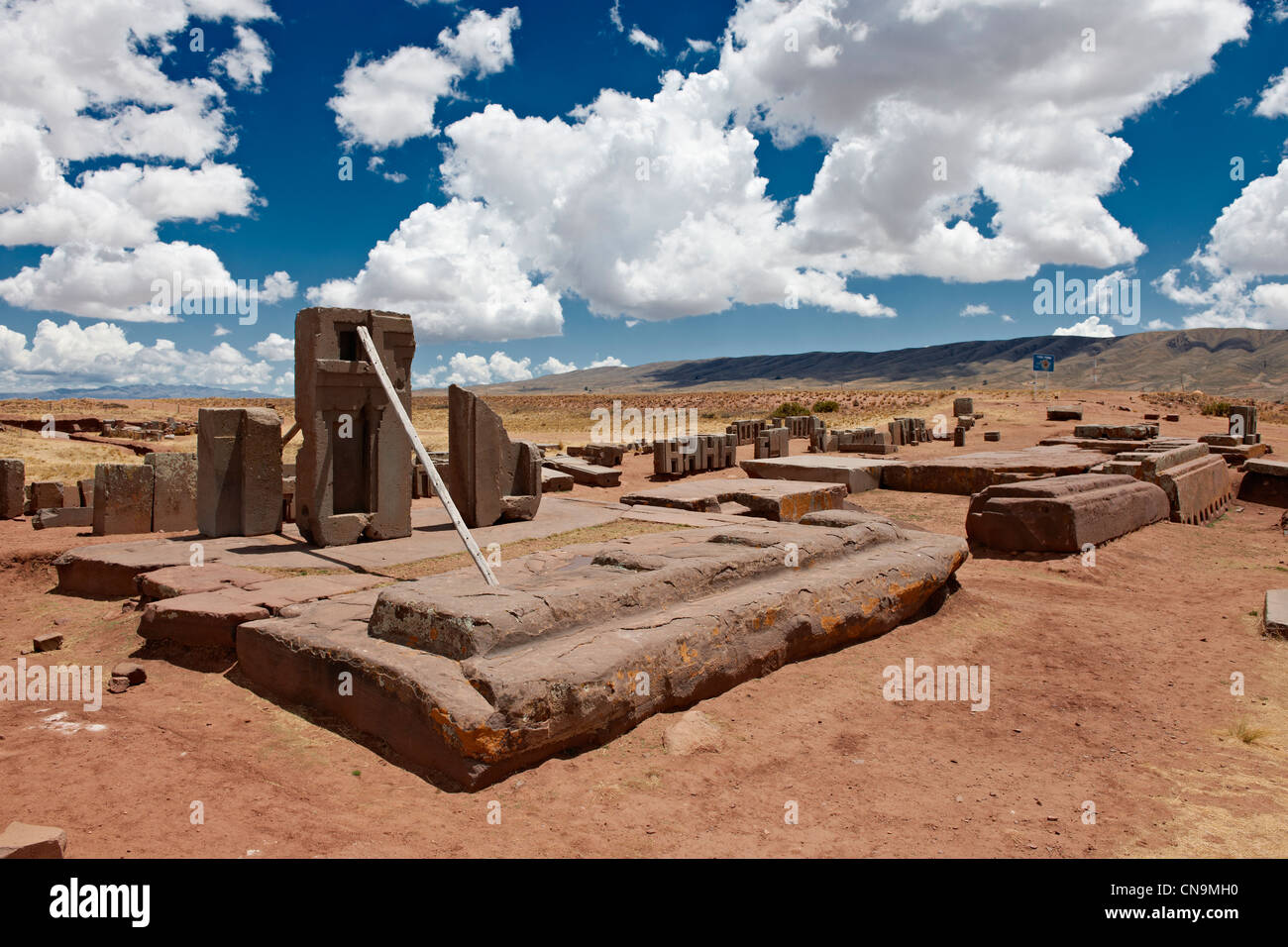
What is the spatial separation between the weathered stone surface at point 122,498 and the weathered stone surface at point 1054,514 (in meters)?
9.64

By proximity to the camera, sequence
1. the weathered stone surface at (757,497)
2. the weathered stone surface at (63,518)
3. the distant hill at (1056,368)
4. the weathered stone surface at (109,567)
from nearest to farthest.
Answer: the weathered stone surface at (109,567)
the weathered stone surface at (757,497)
the weathered stone surface at (63,518)
the distant hill at (1056,368)

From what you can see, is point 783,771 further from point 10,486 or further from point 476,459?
point 10,486

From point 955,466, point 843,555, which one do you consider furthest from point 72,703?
point 955,466

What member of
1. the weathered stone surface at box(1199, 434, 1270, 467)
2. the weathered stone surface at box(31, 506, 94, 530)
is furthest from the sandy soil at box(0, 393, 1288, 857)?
the weathered stone surface at box(1199, 434, 1270, 467)

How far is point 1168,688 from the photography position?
494 centimetres

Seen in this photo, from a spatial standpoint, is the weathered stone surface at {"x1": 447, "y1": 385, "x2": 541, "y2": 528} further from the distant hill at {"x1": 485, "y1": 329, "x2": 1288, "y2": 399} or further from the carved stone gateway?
the distant hill at {"x1": 485, "y1": 329, "x2": 1288, "y2": 399}

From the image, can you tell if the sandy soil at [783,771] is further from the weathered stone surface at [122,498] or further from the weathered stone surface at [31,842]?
the weathered stone surface at [122,498]

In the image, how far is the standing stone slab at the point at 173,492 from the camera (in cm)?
864

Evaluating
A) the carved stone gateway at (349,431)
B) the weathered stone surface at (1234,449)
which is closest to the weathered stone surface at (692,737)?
the carved stone gateway at (349,431)

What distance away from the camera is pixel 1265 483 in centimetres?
1305

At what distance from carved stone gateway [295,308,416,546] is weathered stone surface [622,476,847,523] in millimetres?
3358

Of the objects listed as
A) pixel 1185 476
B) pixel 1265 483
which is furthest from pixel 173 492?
pixel 1265 483

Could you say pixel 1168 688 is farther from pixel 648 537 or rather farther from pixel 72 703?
pixel 72 703

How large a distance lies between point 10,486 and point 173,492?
3402mm
